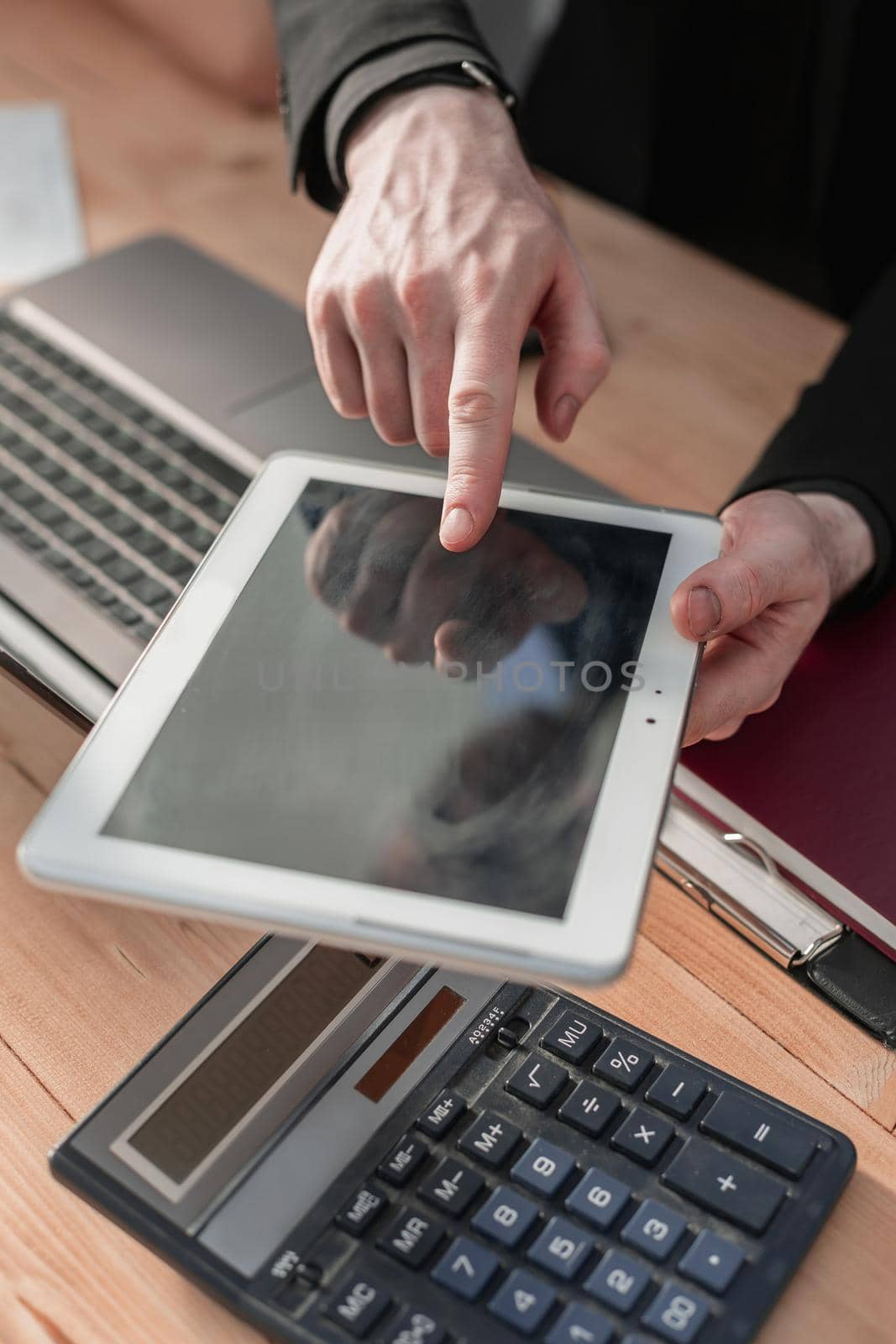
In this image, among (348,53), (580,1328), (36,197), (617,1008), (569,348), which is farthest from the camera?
(36,197)

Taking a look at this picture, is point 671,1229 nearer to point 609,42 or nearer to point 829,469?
point 829,469

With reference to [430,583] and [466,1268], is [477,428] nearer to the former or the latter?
[430,583]

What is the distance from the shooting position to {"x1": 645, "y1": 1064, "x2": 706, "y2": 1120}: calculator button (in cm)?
41

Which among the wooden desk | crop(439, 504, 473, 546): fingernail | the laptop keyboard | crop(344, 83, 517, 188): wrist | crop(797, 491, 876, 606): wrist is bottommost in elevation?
the wooden desk

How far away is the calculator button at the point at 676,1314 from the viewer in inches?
13.9

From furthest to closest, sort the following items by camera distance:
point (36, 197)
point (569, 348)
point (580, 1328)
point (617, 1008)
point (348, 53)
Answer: point (36, 197) < point (348, 53) < point (569, 348) < point (617, 1008) < point (580, 1328)

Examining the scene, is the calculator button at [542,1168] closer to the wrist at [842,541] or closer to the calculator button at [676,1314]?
the calculator button at [676,1314]

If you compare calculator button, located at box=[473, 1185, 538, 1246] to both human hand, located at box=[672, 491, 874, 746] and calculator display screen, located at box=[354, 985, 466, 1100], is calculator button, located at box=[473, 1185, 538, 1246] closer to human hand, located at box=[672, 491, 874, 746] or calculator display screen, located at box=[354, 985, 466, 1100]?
calculator display screen, located at box=[354, 985, 466, 1100]

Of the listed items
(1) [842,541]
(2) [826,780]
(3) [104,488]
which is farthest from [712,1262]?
(3) [104,488]

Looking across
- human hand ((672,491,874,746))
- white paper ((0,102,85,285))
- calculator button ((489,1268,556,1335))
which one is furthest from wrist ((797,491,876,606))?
white paper ((0,102,85,285))

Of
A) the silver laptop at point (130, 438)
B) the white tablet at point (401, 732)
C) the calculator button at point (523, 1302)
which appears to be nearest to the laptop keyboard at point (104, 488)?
the silver laptop at point (130, 438)

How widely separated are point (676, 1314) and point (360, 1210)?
101mm

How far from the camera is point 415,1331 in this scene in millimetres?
360

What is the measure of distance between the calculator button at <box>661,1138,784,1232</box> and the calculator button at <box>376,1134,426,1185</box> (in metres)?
0.08
